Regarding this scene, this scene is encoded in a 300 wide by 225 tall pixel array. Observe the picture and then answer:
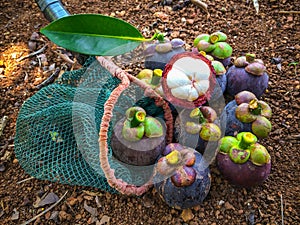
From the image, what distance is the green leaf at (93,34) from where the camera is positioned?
125 cm

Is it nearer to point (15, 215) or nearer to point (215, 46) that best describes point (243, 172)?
point (215, 46)

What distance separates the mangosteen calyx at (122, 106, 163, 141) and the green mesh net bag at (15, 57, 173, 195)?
86mm

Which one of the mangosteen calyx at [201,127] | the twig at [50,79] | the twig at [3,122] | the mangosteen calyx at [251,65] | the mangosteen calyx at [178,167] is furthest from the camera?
the twig at [50,79]

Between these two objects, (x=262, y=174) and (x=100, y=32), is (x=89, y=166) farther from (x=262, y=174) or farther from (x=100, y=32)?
(x=262, y=174)

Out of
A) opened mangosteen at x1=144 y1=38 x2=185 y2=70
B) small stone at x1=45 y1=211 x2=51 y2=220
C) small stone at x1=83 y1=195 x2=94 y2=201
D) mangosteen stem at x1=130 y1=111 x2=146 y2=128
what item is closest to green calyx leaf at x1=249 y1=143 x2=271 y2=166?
mangosteen stem at x1=130 y1=111 x2=146 y2=128

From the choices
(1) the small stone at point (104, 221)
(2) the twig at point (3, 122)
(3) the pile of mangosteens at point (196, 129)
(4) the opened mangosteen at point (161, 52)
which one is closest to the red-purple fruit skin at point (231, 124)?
(3) the pile of mangosteens at point (196, 129)

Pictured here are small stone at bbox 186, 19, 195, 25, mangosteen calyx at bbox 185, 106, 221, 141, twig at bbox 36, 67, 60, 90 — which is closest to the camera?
mangosteen calyx at bbox 185, 106, 221, 141

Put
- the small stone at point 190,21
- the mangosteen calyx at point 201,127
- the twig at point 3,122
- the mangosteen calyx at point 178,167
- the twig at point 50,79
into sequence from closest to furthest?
the mangosteen calyx at point 178,167 < the mangosteen calyx at point 201,127 < the twig at point 3,122 < the twig at point 50,79 < the small stone at point 190,21

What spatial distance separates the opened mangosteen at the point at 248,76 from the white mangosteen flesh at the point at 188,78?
0.66 feet

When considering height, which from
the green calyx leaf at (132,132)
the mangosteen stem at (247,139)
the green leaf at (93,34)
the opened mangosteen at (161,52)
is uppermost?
the green leaf at (93,34)

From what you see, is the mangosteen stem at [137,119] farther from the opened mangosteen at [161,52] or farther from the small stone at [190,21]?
the small stone at [190,21]

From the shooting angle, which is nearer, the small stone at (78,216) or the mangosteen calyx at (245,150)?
the mangosteen calyx at (245,150)

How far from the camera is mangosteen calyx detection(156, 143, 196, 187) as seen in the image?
1253 mm

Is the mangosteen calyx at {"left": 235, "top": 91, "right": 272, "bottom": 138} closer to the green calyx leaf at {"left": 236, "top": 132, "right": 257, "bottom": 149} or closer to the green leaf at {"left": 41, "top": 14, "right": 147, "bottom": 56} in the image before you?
the green calyx leaf at {"left": 236, "top": 132, "right": 257, "bottom": 149}
